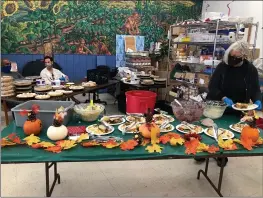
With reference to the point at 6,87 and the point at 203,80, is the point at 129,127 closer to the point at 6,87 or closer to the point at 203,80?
the point at 6,87

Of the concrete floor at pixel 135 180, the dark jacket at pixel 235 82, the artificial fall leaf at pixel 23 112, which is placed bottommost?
the concrete floor at pixel 135 180

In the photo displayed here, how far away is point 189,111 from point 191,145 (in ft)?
1.39

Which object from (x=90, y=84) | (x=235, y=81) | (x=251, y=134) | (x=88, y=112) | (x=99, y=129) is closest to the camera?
(x=251, y=134)

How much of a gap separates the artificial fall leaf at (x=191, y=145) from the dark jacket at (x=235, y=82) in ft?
4.02

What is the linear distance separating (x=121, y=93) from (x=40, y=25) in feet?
10.4

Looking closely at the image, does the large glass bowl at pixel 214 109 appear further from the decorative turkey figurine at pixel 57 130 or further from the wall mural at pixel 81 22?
the wall mural at pixel 81 22

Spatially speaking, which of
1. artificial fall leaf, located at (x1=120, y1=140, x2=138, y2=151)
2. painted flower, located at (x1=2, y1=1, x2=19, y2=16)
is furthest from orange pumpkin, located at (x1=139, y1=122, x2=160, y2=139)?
painted flower, located at (x1=2, y1=1, x2=19, y2=16)

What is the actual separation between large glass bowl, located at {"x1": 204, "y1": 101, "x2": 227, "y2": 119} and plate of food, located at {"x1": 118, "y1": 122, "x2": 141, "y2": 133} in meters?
0.78

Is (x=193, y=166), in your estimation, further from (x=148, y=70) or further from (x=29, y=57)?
(x=29, y=57)

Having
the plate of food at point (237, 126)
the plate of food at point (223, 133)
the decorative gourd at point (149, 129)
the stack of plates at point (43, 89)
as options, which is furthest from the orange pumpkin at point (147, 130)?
the stack of plates at point (43, 89)

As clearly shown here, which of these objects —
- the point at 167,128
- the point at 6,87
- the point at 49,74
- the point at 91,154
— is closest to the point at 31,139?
the point at 91,154

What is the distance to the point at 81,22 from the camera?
642 centimetres

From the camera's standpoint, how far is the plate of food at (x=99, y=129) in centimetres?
175

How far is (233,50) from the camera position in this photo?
246 cm
